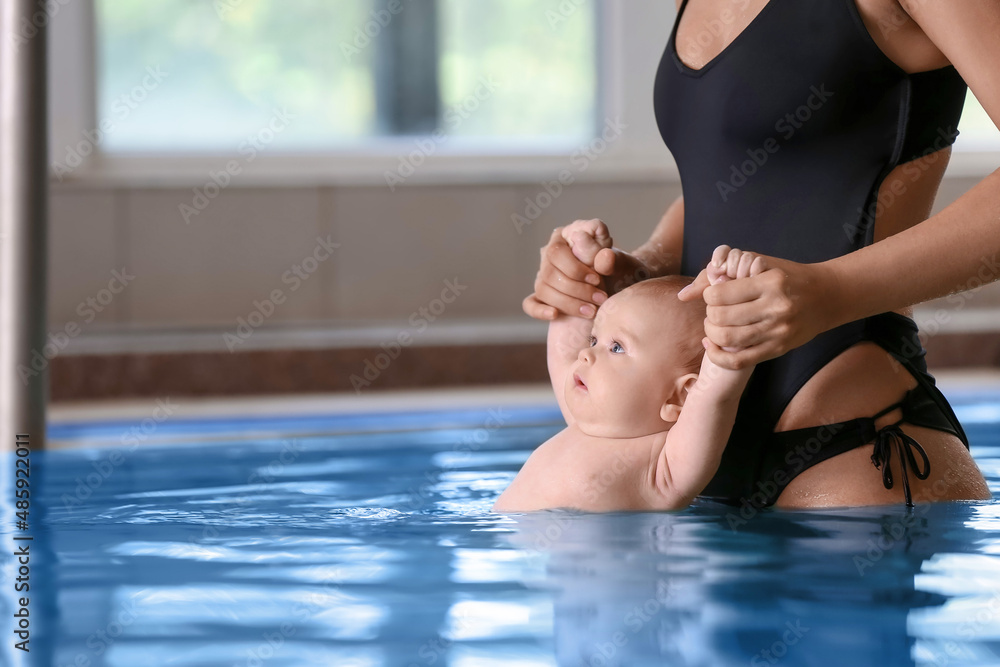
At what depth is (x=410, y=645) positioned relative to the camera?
3.61ft

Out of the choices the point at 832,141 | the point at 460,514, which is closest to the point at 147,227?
the point at 460,514

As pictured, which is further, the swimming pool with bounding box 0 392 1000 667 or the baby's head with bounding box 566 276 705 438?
the baby's head with bounding box 566 276 705 438

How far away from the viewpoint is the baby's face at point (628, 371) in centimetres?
158

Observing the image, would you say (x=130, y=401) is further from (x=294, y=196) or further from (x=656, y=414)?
(x=656, y=414)

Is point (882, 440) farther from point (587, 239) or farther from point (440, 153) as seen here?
point (440, 153)

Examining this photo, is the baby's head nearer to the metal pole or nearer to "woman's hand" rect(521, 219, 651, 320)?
"woman's hand" rect(521, 219, 651, 320)

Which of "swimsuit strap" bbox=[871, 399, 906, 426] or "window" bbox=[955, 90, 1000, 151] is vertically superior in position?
"window" bbox=[955, 90, 1000, 151]

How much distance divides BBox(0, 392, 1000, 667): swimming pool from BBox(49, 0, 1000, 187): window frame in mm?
3113

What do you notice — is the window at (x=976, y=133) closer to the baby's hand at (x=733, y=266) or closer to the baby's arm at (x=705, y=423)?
the baby's arm at (x=705, y=423)

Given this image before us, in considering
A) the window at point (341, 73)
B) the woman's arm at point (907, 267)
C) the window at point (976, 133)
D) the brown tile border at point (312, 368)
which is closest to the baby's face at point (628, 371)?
the woman's arm at point (907, 267)

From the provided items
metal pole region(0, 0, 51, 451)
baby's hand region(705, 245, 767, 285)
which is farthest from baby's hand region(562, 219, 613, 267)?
metal pole region(0, 0, 51, 451)

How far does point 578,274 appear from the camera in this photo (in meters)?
1.72

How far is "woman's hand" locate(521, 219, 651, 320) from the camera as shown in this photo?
1.72 m

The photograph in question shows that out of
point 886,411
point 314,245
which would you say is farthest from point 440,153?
point 886,411
